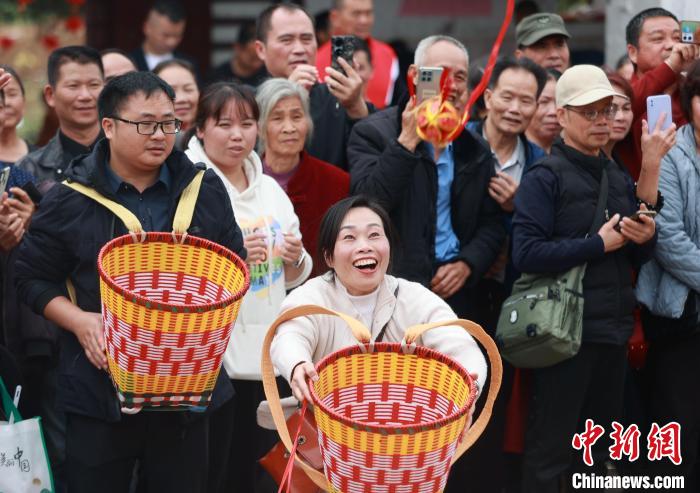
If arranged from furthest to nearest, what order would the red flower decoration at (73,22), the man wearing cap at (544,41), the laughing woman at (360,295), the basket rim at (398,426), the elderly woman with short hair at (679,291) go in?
the red flower decoration at (73,22) < the man wearing cap at (544,41) < the elderly woman with short hair at (679,291) < the laughing woman at (360,295) < the basket rim at (398,426)

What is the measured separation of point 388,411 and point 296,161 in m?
1.99

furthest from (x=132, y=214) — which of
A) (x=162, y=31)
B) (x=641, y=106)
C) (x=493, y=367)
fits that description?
(x=162, y=31)

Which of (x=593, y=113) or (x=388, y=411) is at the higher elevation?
(x=593, y=113)

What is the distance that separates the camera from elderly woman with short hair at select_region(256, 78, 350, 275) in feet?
17.1

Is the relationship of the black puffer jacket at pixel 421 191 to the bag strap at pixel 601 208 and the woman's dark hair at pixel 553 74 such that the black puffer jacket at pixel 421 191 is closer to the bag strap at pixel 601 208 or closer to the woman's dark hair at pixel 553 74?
the bag strap at pixel 601 208

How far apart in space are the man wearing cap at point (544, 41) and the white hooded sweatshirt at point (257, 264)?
204 cm

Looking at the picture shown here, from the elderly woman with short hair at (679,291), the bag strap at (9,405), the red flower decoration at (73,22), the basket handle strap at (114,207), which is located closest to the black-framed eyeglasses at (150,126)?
the basket handle strap at (114,207)

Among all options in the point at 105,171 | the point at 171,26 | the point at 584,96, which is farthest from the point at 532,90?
the point at 171,26

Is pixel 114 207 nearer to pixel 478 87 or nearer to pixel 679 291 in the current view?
pixel 478 87

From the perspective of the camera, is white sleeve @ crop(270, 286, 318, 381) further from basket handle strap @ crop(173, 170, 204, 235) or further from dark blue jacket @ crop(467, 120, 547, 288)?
dark blue jacket @ crop(467, 120, 547, 288)

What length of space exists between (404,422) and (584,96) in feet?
6.66

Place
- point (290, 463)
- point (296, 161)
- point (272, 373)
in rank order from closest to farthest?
point (290, 463) → point (272, 373) → point (296, 161)

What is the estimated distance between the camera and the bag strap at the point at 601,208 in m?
4.91

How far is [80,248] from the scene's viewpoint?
3.99 m
